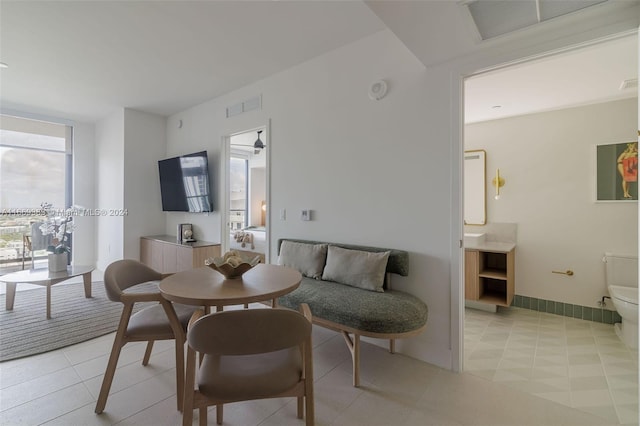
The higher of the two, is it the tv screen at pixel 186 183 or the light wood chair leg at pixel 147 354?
the tv screen at pixel 186 183

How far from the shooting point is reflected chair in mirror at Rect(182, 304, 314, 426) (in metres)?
1.12

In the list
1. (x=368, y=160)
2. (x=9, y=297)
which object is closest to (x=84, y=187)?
(x=9, y=297)

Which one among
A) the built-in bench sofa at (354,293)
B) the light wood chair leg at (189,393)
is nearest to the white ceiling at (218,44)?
the built-in bench sofa at (354,293)

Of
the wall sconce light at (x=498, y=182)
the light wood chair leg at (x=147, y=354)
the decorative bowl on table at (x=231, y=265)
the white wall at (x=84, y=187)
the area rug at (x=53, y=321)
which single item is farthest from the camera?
the white wall at (x=84, y=187)

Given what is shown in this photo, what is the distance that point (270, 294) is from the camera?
1.59 meters

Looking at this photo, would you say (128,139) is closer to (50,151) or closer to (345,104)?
(50,151)

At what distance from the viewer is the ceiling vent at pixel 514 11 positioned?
5.27 ft

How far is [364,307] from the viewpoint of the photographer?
2.04 meters

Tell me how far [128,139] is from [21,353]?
3525mm

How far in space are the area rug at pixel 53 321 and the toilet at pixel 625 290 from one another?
4.87 m

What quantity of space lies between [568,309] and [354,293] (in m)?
2.98

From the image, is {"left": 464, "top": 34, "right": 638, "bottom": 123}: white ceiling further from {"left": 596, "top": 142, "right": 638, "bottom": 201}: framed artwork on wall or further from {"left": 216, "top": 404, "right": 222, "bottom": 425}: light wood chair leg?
{"left": 216, "top": 404, "right": 222, "bottom": 425}: light wood chair leg

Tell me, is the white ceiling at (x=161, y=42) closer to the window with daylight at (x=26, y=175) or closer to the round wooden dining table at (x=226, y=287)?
the window with daylight at (x=26, y=175)

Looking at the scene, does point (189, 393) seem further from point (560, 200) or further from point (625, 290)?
point (560, 200)
